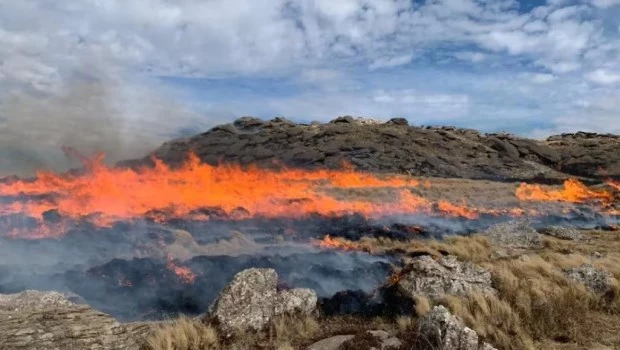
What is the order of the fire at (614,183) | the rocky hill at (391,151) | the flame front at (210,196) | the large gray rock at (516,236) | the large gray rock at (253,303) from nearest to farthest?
1. the large gray rock at (253,303)
2. the large gray rock at (516,236)
3. the flame front at (210,196)
4. the rocky hill at (391,151)
5. the fire at (614,183)

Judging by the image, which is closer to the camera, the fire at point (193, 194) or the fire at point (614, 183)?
the fire at point (193, 194)

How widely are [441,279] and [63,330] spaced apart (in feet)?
29.2

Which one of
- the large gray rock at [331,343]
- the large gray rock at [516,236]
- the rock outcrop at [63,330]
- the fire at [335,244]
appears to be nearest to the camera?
the rock outcrop at [63,330]

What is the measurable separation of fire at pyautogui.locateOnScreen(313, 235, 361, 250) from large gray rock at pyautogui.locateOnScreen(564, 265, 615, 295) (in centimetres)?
1035

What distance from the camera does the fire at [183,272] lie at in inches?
619

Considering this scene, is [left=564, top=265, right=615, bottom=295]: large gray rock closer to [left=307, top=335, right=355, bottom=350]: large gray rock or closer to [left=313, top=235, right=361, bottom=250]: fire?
[left=307, top=335, right=355, bottom=350]: large gray rock

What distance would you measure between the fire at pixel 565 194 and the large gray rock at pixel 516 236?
23.5m

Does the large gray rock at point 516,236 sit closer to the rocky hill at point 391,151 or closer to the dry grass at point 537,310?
the dry grass at point 537,310

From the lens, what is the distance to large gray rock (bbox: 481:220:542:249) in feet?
70.0

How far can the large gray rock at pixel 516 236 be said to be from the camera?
21328mm

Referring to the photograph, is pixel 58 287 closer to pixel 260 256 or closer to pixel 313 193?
pixel 260 256

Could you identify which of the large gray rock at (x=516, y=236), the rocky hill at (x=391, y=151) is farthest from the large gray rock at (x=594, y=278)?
the rocky hill at (x=391, y=151)

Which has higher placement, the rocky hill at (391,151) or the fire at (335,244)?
the rocky hill at (391,151)

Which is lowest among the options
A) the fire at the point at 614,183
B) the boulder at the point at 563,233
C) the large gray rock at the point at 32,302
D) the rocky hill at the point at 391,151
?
the boulder at the point at 563,233
